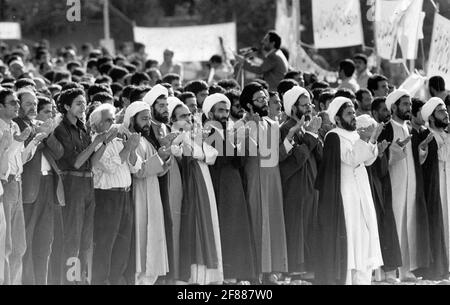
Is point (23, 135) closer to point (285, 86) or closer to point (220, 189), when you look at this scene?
point (220, 189)

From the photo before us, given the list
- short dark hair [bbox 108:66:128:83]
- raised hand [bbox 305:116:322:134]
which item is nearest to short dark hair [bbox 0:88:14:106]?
raised hand [bbox 305:116:322:134]

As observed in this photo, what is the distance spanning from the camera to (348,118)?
403 inches

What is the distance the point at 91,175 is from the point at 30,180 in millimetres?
485

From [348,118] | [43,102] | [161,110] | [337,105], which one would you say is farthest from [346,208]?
[43,102]

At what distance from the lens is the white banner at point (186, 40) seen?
18.9m

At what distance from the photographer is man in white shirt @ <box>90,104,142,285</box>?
9.70 metres

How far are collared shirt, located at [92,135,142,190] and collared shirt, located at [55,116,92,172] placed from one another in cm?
12

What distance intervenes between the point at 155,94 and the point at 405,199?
2621 millimetres

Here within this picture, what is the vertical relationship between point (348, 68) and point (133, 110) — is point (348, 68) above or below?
above

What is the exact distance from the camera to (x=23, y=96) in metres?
9.70

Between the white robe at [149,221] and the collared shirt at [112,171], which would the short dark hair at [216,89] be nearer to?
the white robe at [149,221]
